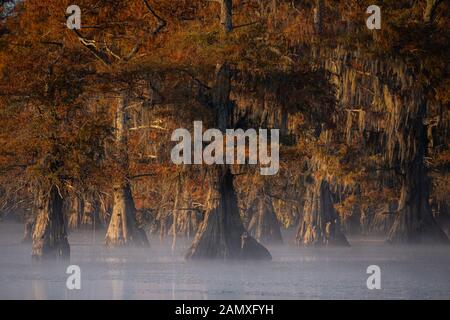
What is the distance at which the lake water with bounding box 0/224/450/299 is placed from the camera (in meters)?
27.9

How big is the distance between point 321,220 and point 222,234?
10.1 m

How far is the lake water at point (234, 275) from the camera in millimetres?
27925

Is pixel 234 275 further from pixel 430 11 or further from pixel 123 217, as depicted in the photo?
pixel 430 11

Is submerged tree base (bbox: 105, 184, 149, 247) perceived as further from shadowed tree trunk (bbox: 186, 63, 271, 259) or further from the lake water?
shadowed tree trunk (bbox: 186, 63, 271, 259)

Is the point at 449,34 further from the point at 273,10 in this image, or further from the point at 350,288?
the point at 350,288

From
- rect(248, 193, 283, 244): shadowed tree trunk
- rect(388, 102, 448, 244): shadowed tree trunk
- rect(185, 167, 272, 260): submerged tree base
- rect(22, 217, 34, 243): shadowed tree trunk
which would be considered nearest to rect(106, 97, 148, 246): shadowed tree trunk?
rect(248, 193, 283, 244): shadowed tree trunk

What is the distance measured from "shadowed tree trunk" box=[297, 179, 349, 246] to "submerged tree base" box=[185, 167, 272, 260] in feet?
28.1

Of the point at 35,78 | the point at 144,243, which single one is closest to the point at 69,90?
the point at 35,78

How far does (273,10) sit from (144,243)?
28.4 ft

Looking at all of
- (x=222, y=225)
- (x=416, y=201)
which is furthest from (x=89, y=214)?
(x=222, y=225)

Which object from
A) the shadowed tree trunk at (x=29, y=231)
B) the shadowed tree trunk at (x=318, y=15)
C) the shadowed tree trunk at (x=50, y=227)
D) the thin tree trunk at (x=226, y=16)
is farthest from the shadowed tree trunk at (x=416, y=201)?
the shadowed tree trunk at (x=29, y=231)

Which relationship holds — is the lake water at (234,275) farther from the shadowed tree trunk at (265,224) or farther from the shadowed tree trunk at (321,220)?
the shadowed tree trunk at (265,224)

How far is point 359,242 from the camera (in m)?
48.9

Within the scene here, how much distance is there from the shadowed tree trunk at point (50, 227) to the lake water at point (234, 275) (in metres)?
0.43
